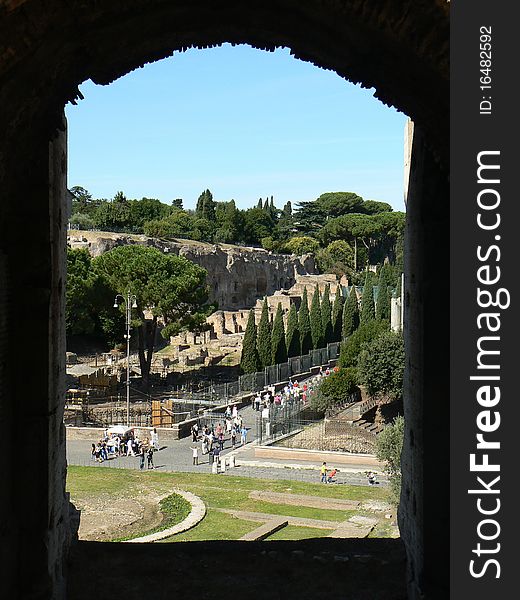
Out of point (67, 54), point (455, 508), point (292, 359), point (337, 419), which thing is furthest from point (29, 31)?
point (292, 359)

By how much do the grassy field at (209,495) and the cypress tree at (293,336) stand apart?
14582 millimetres

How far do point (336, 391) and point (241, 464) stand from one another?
594 centimetres

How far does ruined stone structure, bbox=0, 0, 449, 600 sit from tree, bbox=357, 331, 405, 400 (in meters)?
16.2

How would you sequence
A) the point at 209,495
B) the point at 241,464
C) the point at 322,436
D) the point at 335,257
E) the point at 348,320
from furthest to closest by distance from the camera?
the point at 335,257
the point at 348,320
the point at 322,436
the point at 241,464
the point at 209,495

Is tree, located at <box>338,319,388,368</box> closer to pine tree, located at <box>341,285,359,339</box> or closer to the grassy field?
pine tree, located at <box>341,285,359,339</box>

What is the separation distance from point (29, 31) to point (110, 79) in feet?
3.90

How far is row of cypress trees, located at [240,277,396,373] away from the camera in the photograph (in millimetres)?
27984

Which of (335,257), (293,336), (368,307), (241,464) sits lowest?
(241,464)

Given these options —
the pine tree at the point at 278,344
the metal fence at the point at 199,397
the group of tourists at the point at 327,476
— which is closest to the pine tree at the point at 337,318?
the metal fence at the point at 199,397

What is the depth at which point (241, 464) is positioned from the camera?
1727cm

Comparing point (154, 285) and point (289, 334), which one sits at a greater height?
point (154, 285)

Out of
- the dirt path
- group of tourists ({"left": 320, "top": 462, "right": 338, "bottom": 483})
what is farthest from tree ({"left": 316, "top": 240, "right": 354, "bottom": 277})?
the dirt path

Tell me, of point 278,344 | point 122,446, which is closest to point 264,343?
point 278,344

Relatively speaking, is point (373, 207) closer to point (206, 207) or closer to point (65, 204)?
point (206, 207)
